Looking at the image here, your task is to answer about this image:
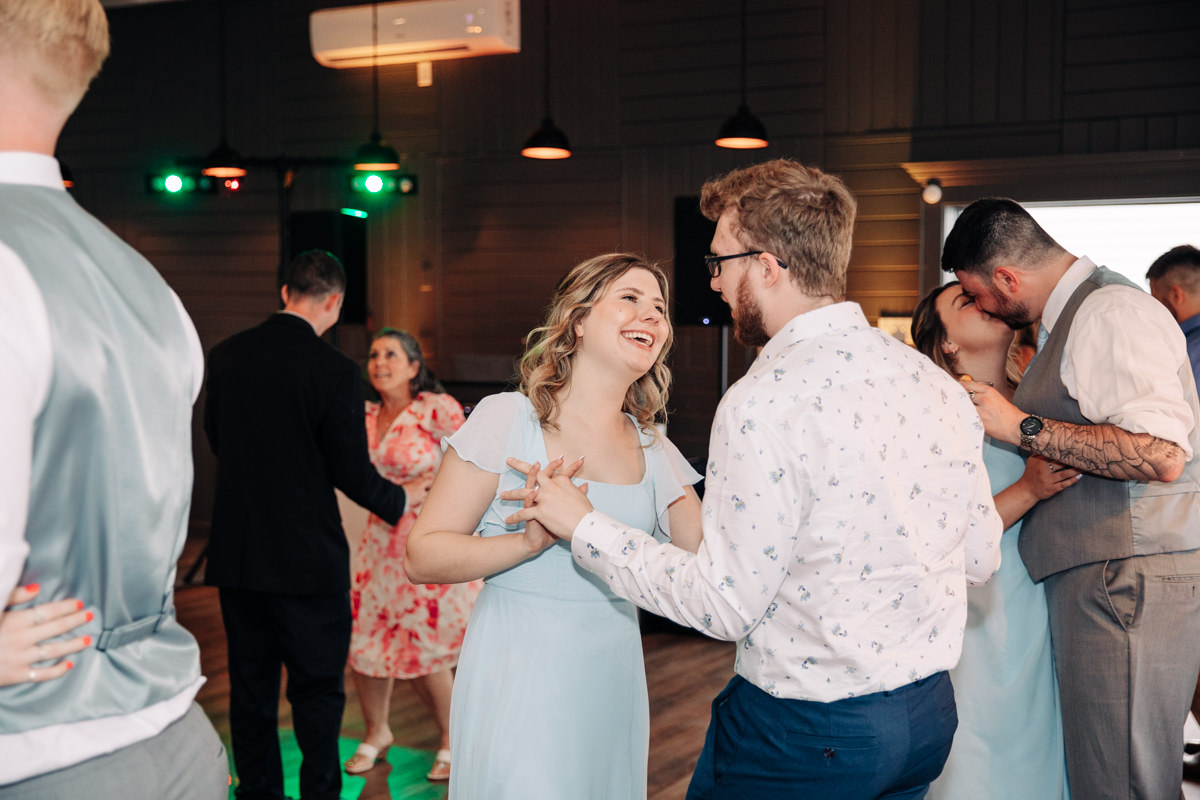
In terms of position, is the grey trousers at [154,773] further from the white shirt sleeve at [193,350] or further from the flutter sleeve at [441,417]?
the flutter sleeve at [441,417]

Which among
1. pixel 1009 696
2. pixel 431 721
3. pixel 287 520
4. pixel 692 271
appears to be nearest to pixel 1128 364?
pixel 1009 696

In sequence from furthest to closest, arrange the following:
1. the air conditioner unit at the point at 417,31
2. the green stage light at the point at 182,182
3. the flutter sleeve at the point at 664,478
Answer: the green stage light at the point at 182,182
the air conditioner unit at the point at 417,31
the flutter sleeve at the point at 664,478

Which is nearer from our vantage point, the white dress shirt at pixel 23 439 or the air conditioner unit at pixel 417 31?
the white dress shirt at pixel 23 439

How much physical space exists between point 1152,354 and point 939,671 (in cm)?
98

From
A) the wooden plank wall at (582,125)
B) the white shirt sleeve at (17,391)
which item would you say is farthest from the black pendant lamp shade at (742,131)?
the white shirt sleeve at (17,391)

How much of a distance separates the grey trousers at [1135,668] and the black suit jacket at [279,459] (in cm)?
215

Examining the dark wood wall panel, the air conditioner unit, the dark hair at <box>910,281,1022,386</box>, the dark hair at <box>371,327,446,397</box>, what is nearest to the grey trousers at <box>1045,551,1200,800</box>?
the dark hair at <box>910,281,1022,386</box>

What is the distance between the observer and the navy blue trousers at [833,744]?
60.4 inches

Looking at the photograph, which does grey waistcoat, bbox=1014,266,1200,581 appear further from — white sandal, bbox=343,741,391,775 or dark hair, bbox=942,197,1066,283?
white sandal, bbox=343,741,391,775

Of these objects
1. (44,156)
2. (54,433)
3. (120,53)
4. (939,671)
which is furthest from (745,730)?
(120,53)

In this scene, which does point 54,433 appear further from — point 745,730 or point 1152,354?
point 1152,354

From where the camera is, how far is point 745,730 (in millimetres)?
1612

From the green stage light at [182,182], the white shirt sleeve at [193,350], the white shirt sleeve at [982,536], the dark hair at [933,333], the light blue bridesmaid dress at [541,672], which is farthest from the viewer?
the green stage light at [182,182]

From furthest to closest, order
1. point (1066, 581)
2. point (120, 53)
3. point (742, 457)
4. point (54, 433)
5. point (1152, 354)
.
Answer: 1. point (120, 53)
2. point (1066, 581)
3. point (1152, 354)
4. point (742, 457)
5. point (54, 433)
